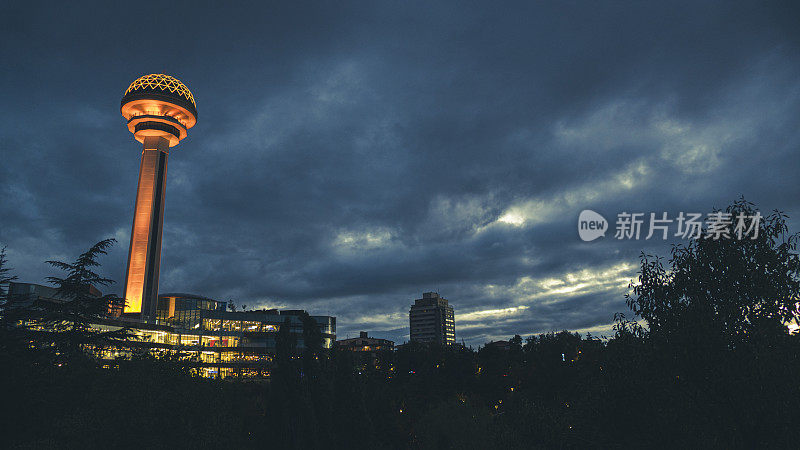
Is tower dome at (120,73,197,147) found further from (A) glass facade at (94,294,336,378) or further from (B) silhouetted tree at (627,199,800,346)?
(B) silhouetted tree at (627,199,800,346)


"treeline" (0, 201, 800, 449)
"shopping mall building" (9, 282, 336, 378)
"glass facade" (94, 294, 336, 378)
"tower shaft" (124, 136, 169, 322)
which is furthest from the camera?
"glass facade" (94, 294, 336, 378)

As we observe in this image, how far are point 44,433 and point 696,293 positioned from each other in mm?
40404

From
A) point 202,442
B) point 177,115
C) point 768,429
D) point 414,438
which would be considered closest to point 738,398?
point 768,429

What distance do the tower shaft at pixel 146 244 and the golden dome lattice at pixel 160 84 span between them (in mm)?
20392

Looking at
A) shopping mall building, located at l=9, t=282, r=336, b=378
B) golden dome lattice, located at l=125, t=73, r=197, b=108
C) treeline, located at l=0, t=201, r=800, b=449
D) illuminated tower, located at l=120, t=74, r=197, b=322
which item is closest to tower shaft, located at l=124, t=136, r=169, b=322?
illuminated tower, located at l=120, t=74, r=197, b=322

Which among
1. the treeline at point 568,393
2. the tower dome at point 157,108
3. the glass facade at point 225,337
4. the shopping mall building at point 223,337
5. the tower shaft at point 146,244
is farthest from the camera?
the tower dome at point 157,108

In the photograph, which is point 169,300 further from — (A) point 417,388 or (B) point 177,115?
(A) point 417,388

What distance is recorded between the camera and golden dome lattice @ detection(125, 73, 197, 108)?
132 meters

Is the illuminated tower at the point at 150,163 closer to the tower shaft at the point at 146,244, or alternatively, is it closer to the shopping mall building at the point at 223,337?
the tower shaft at the point at 146,244

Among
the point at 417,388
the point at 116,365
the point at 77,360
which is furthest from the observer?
the point at 417,388

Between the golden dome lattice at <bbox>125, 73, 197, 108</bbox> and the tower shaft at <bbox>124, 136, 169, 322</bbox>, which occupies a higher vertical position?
the golden dome lattice at <bbox>125, 73, 197, 108</bbox>

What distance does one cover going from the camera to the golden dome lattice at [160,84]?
13188cm

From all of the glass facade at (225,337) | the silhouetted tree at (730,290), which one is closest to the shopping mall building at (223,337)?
the glass facade at (225,337)

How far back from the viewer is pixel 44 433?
32781 millimetres
